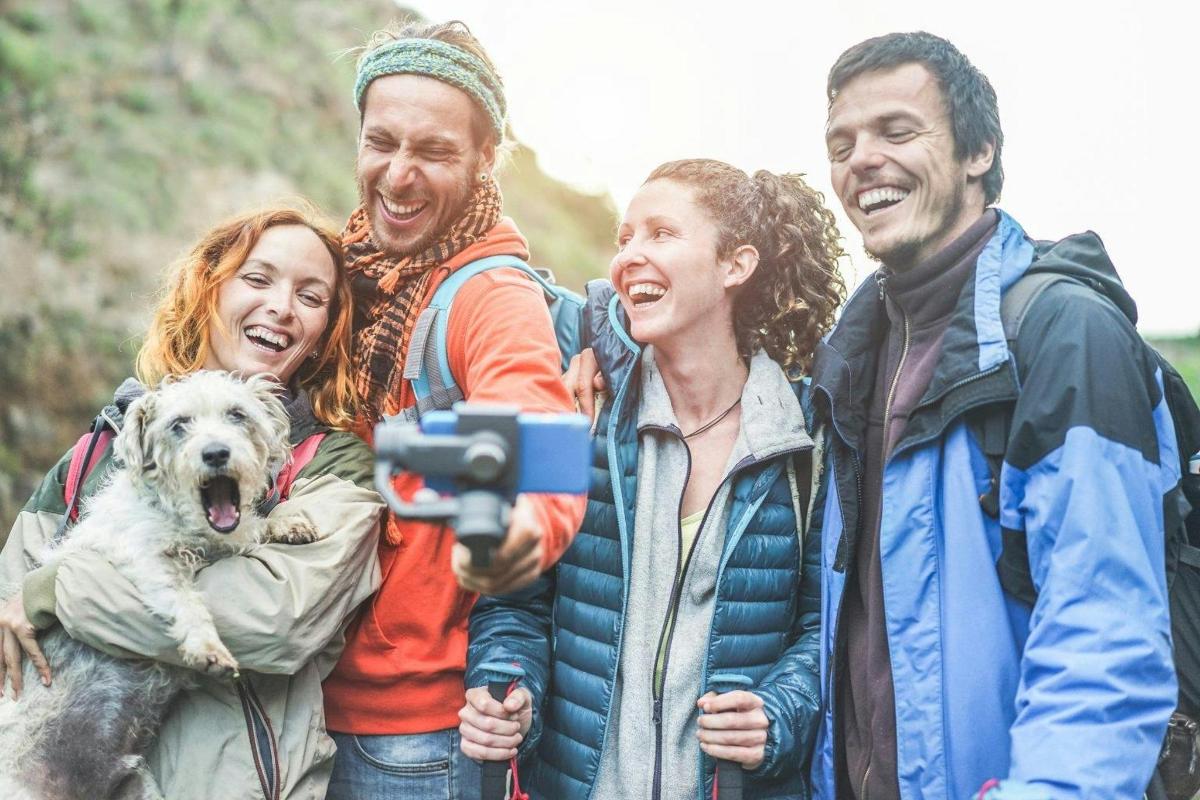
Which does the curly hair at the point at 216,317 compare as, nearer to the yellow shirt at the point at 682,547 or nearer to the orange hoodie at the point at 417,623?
the orange hoodie at the point at 417,623

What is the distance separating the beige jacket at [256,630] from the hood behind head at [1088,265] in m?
2.36

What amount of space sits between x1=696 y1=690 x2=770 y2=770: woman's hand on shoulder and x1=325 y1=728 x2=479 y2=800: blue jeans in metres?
0.90

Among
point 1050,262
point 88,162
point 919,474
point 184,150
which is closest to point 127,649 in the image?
point 919,474

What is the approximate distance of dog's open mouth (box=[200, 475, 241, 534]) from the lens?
133 inches

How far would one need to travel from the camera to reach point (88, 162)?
10461 millimetres

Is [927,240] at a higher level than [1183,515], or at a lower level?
higher

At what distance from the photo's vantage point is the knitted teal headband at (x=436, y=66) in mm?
3619

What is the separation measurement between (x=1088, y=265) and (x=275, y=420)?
9.40 feet

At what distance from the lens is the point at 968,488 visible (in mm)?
2775

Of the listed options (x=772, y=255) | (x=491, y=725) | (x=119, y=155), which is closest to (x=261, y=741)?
(x=491, y=725)

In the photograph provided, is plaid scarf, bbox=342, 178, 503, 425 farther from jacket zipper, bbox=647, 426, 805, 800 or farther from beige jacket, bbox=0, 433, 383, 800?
jacket zipper, bbox=647, 426, 805, 800

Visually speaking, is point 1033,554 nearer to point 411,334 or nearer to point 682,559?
point 682,559

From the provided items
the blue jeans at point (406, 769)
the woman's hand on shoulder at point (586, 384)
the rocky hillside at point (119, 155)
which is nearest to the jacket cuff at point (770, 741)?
the blue jeans at point (406, 769)

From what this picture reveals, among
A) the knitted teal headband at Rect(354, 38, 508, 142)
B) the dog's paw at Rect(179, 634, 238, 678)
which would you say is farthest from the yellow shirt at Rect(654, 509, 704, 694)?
the knitted teal headband at Rect(354, 38, 508, 142)
